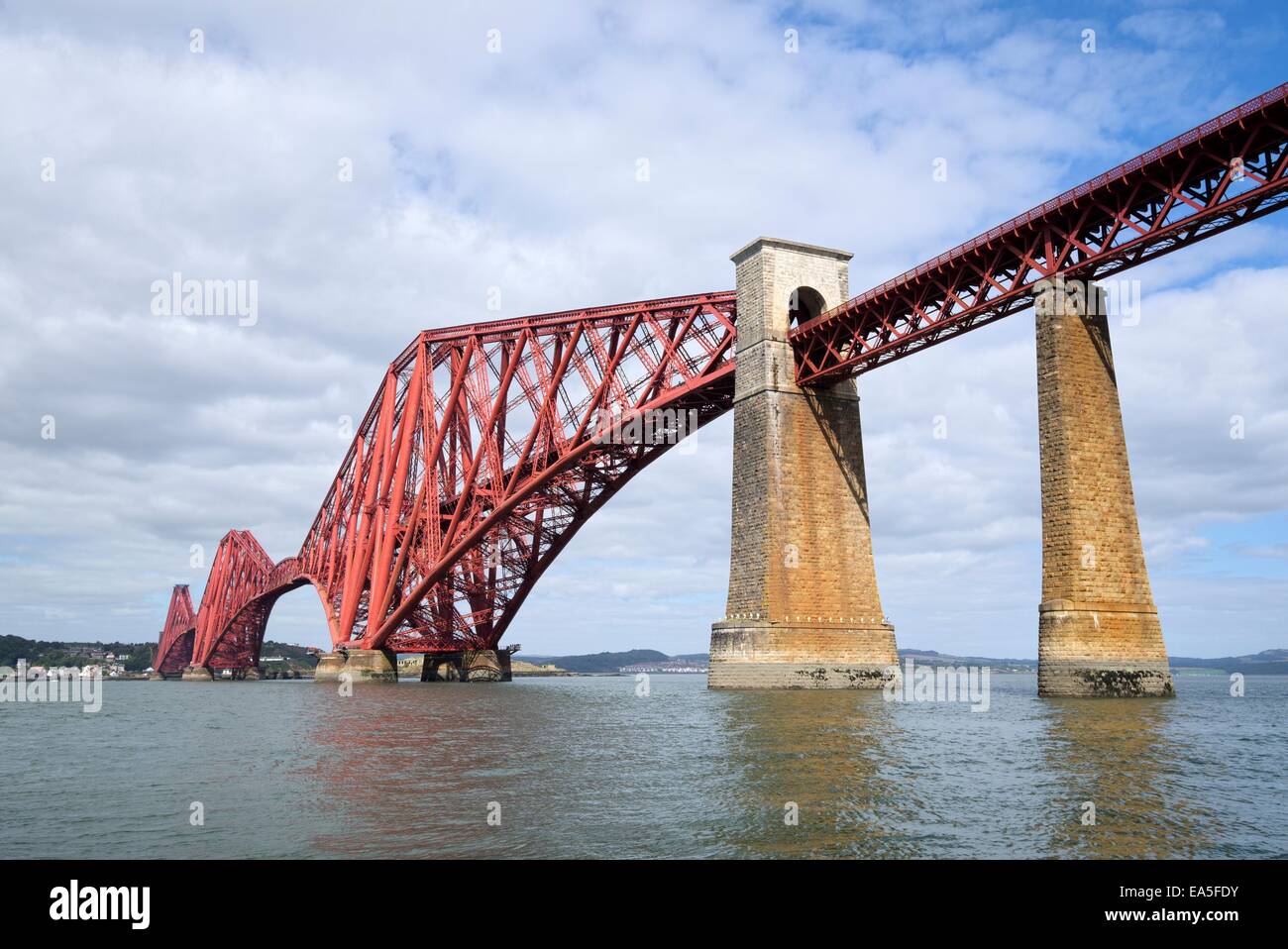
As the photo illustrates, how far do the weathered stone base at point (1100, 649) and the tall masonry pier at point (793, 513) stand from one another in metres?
11.9

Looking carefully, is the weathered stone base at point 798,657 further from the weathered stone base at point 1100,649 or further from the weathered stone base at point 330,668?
the weathered stone base at point 330,668

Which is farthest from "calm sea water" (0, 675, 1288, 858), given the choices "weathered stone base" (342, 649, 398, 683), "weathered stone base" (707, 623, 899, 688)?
"weathered stone base" (342, 649, 398, 683)

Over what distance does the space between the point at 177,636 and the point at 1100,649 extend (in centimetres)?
16666

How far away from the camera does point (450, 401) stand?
67188mm

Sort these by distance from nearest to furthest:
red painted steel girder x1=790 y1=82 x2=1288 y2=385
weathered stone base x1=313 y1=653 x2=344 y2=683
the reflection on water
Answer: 1. the reflection on water
2. red painted steel girder x1=790 y1=82 x2=1288 y2=385
3. weathered stone base x1=313 y1=653 x2=344 y2=683

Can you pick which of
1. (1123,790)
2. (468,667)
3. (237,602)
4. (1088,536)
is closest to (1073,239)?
(1088,536)

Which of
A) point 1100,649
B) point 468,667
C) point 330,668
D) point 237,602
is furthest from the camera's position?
point 237,602

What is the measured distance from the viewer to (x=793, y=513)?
141 feet

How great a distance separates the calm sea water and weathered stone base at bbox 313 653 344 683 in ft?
159

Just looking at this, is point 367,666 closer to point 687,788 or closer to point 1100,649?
point 1100,649

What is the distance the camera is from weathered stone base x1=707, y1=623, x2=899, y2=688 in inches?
1617

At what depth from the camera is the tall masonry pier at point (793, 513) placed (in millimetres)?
41812

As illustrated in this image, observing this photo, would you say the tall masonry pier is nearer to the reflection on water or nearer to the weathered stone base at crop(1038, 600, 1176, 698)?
the weathered stone base at crop(1038, 600, 1176, 698)

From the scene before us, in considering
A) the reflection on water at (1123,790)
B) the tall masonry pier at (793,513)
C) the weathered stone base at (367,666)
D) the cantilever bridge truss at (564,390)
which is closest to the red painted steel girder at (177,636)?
the cantilever bridge truss at (564,390)
